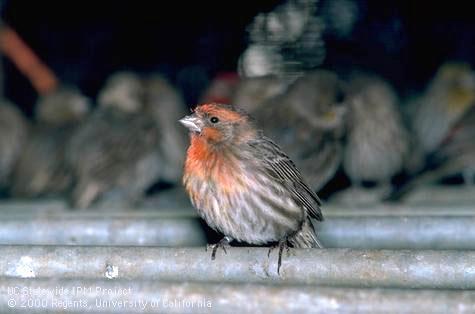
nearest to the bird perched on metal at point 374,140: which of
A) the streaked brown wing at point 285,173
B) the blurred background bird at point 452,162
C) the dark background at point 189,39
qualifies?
the blurred background bird at point 452,162

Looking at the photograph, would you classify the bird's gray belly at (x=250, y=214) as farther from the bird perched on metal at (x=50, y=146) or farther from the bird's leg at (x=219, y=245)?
the bird perched on metal at (x=50, y=146)

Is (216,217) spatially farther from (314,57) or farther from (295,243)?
(314,57)

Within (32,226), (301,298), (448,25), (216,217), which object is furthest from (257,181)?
(448,25)

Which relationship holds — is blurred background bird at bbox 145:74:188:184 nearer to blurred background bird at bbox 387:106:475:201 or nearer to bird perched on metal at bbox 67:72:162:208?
bird perched on metal at bbox 67:72:162:208

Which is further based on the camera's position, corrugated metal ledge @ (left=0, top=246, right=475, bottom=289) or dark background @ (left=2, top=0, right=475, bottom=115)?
dark background @ (left=2, top=0, right=475, bottom=115)

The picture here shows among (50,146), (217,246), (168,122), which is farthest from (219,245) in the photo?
(50,146)

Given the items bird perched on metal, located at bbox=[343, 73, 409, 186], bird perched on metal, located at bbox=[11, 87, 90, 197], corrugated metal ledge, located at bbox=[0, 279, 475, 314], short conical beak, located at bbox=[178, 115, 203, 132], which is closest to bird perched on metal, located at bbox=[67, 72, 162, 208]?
bird perched on metal, located at bbox=[11, 87, 90, 197]
